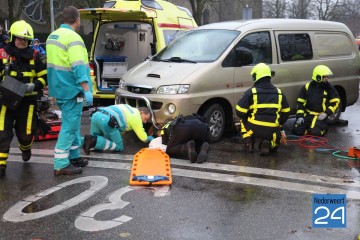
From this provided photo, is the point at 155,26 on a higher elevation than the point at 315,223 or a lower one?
higher

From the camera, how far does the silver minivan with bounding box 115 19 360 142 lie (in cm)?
704

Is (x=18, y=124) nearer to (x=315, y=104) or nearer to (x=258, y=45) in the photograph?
(x=258, y=45)

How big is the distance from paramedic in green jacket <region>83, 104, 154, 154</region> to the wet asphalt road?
197 millimetres

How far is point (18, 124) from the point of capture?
5.69 meters

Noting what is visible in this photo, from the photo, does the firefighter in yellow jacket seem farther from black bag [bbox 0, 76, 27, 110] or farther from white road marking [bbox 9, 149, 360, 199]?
white road marking [bbox 9, 149, 360, 199]

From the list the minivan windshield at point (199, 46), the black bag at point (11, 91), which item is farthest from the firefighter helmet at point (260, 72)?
the black bag at point (11, 91)

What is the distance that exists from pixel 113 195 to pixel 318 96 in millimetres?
4748

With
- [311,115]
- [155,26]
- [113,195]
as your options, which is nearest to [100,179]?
A: [113,195]

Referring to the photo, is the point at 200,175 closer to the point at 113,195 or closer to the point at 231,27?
the point at 113,195

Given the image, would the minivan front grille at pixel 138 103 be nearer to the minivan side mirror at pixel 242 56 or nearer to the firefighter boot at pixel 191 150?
the firefighter boot at pixel 191 150

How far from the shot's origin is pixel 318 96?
8.23 m

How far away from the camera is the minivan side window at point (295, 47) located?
Result: 8289mm

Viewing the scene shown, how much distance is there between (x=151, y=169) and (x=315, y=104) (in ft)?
13.2

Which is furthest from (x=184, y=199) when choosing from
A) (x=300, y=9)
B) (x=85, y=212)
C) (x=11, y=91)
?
(x=300, y=9)
